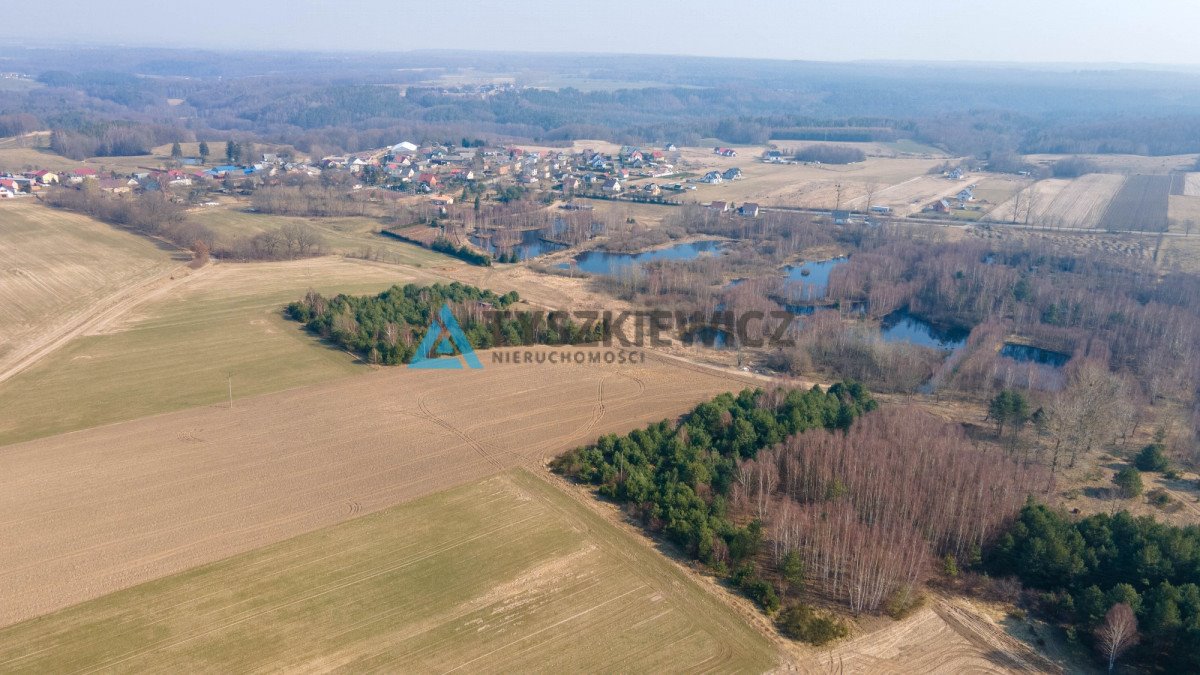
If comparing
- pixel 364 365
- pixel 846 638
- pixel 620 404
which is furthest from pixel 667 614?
pixel 364 365

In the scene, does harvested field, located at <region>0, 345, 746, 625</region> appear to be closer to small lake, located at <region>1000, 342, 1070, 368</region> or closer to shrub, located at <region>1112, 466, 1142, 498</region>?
shrub, located at <region>1112, 466, 1142, 498</region>

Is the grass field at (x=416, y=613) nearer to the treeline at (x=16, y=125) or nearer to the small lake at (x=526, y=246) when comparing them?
the small lake at (x=526, y=246)

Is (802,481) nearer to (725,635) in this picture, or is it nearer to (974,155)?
(725,635)

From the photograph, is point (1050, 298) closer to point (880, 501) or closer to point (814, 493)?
point (814, 493)

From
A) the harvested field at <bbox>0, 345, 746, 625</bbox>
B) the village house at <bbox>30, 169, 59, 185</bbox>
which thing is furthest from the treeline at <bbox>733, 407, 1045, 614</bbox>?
the village house at <bbox>30, 169, 59, 185</bbox>

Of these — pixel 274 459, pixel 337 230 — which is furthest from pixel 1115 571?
pixel 337 230
